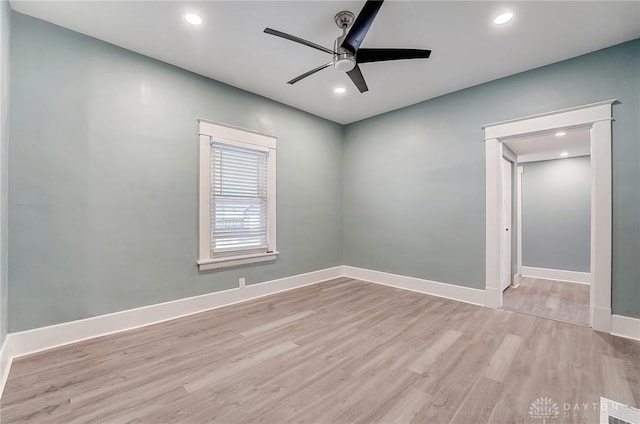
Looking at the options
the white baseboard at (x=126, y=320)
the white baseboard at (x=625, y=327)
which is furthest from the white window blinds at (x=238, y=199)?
the white baseboard at (x=625, y=327)

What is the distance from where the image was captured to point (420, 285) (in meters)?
3.99

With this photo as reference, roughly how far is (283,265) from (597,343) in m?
3.57

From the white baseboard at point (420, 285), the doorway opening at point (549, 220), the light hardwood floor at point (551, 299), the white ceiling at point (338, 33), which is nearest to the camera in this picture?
the white ceiling at point (338, 33)

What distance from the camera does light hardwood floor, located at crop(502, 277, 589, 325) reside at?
3.16 metres

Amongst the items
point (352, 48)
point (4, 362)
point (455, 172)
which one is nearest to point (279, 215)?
point (352, 48)

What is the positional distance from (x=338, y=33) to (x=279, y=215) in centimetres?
249

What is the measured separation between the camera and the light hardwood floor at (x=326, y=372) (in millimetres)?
1596

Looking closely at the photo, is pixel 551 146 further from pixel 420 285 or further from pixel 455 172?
pixel 420 285

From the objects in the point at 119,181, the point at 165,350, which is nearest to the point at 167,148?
the point at 119,181

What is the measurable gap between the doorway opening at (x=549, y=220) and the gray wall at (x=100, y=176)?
4431 mm

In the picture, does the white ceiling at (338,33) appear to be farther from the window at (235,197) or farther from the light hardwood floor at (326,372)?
the light hardwood floor at (326,372)

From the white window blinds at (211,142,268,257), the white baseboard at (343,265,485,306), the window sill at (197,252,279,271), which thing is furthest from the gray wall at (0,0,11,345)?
the white baseboard at (343,265,485,306)

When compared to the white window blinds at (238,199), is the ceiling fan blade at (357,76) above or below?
above

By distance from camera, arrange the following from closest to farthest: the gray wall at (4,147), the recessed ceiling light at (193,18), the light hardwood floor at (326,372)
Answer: the light hardwood floor at (326,372) < the gray wall at (4,147) < the recessed ceiling light at (193,18)
